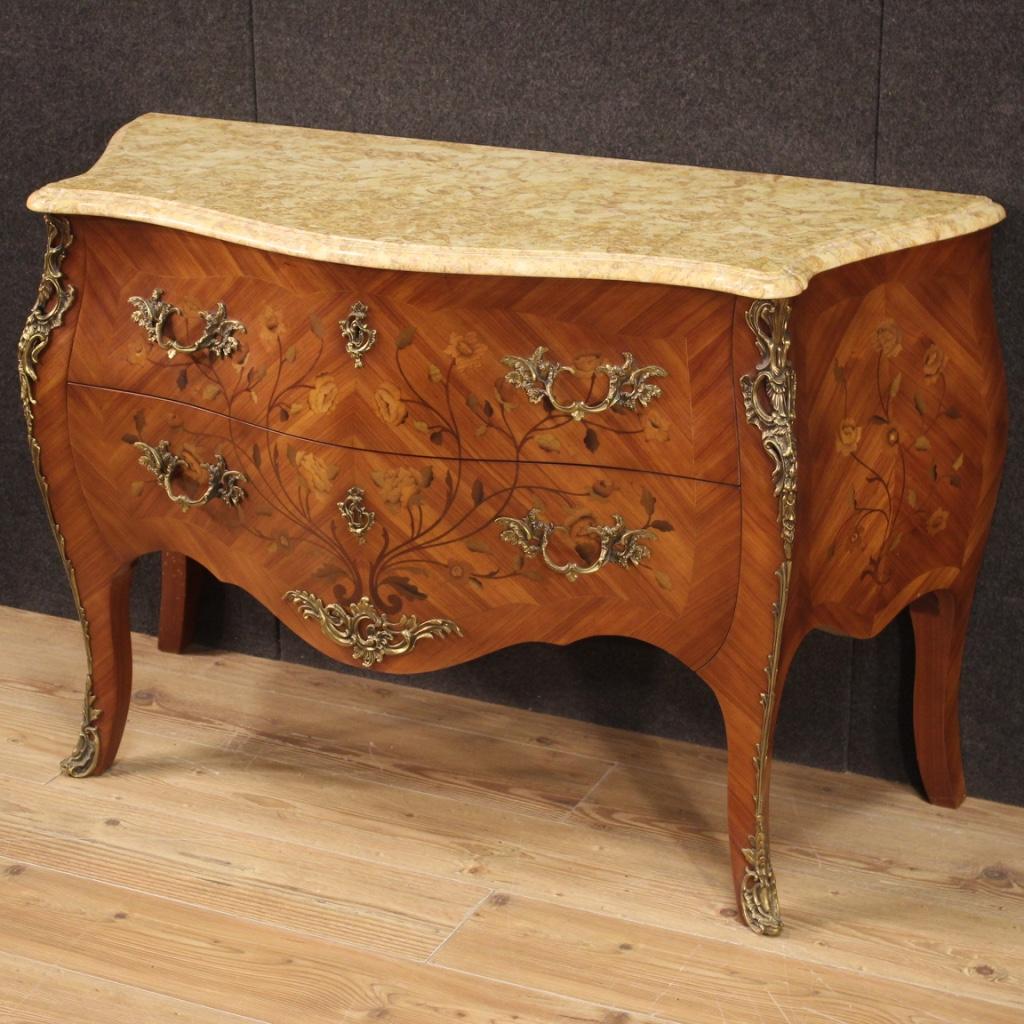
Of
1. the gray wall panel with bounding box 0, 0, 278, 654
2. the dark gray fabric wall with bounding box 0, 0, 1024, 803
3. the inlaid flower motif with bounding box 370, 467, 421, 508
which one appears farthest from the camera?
the gray wall panel with bounding box 0, 0, 278, 654

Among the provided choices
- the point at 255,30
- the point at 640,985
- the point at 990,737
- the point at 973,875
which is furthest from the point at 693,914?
the point at 255,30

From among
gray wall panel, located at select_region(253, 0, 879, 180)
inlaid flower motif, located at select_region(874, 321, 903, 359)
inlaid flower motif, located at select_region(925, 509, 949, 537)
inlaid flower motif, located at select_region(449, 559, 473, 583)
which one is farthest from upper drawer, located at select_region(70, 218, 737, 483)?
gray wall panel, located at select_region(253, 0, 879, 180)

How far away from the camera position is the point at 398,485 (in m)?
1.91

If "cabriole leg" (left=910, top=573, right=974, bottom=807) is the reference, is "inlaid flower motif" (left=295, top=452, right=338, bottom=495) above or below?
above

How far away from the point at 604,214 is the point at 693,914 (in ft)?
2.78

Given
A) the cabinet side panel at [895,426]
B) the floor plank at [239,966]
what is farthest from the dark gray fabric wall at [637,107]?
the floor plank at [239,966]

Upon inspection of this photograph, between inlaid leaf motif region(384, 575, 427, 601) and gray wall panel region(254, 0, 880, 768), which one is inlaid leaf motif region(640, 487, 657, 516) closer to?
inlaid leaf motif region(384, 575, 427, 601)

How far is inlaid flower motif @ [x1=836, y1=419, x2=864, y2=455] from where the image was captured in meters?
1.84

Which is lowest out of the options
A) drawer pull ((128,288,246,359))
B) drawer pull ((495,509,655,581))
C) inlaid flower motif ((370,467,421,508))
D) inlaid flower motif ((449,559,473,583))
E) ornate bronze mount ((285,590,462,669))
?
ornate bronze mount ((285,590,462,669))

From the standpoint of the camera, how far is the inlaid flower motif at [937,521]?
1.97m

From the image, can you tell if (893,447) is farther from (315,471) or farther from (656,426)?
(315,471)

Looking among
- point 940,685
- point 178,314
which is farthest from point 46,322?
point 940,685

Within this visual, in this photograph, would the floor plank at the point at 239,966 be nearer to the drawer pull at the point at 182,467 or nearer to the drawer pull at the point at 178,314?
the drawer pull at the point at 182,467

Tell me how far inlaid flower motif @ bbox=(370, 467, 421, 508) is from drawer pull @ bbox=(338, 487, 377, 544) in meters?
0.03
